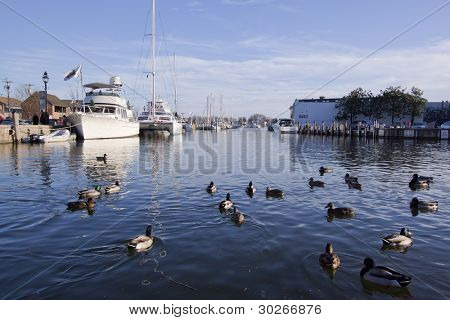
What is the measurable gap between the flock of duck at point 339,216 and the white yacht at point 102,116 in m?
45.4

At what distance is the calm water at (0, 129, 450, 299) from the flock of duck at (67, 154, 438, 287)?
0.95 ft

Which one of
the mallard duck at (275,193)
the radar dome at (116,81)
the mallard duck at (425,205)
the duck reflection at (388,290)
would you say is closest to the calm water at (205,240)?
the duck reflection at (388,290)

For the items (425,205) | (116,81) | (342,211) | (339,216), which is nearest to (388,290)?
(339,216)

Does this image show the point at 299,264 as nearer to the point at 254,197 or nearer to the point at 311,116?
the point at 254,197

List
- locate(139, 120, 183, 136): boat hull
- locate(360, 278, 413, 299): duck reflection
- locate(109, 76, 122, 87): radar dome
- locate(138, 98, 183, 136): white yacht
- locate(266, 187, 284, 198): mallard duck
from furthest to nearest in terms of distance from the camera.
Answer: locate(138, 98, 183, 136): white yacht → locate(139, 120, 183, 136): boat hull → locate(109, 76, 122, 87): radar dome → locate(266, 187, 284, 198): mallard duck → locate(360, 278, 413, 299): duck reflection

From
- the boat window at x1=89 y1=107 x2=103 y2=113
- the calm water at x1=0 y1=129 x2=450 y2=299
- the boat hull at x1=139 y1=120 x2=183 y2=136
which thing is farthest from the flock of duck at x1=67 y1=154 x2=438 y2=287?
the boat hull at x1=139 y1=120 x2=183 y2=136

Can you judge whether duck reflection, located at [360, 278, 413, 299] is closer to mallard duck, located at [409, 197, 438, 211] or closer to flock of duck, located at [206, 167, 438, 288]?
flock of duck, located at [206, 167, 438, 288]

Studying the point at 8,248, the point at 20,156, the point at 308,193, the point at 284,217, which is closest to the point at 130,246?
the point at 8,248

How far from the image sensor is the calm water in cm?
991

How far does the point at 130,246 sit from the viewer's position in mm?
12328

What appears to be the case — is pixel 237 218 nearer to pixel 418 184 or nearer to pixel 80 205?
pixel 80 205

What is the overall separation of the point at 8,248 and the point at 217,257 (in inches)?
268

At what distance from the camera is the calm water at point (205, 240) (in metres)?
9.91
